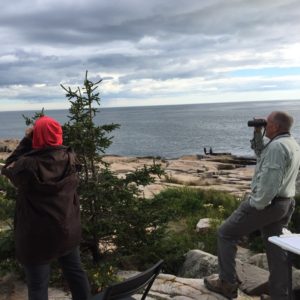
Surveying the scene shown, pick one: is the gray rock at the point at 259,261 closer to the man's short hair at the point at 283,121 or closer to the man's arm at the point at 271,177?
the man's arm at the point at 271,177

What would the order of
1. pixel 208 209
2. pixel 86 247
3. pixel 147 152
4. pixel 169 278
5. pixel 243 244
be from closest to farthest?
1. pixel 169 278
2. pixel 86 247
3. pixel 243 244
4. pixel 208 209
5. pixel 147 152

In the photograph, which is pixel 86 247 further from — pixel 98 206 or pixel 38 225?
pixel 38 225

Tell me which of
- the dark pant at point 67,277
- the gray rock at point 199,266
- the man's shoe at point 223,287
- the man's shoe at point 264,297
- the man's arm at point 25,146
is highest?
the man's arm at point 25,146

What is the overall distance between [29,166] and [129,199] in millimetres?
2508

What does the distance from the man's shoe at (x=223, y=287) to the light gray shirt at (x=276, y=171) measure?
0.93 metres

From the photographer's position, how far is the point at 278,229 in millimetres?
4996

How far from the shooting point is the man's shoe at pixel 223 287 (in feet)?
16.9

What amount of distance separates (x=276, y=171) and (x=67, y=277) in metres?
2.17

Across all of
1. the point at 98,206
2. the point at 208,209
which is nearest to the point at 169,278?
the point at 98,206

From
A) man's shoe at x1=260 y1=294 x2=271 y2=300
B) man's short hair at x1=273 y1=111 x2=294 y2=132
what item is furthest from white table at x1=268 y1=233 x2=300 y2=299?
man's shoe at x1=260 y1=294 x2=271 y2=300

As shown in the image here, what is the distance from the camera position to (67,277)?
14.9ft

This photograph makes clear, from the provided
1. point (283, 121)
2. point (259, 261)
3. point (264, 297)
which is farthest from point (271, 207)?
point (259, 261)

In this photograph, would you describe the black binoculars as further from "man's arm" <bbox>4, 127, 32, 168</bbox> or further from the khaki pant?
"man's arm" <bbox>4, 127, 32, 168</bbox>

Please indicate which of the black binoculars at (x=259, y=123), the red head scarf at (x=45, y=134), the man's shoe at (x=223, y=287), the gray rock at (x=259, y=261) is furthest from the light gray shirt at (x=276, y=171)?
the gray rock at (x=259, y=261)
